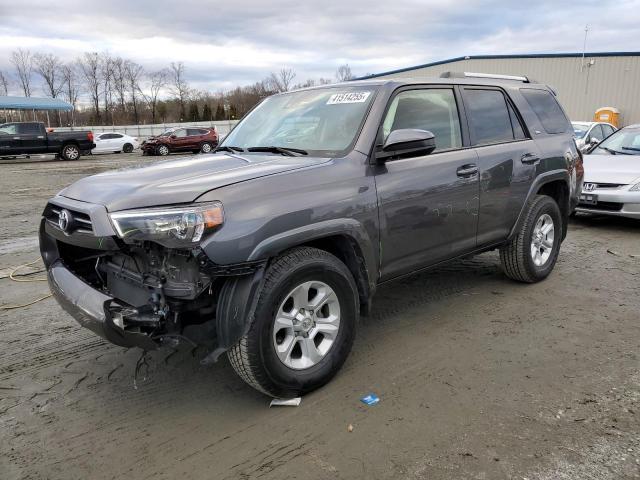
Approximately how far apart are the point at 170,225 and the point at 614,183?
7.14m

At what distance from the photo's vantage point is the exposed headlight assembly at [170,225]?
263 cm

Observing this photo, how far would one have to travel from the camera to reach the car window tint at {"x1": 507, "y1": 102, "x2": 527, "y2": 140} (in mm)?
4785

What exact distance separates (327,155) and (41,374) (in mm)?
2447

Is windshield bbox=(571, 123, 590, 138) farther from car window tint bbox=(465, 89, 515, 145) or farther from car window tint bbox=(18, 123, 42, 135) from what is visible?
car window tint bbox=(18, 123, 42, 135)

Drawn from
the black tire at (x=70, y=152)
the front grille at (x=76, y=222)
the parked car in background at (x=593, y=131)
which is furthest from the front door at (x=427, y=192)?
the black tire at (x=70, y=152)

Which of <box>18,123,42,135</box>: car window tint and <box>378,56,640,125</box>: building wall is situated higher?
<box>378,56,640,125</box>: building wall

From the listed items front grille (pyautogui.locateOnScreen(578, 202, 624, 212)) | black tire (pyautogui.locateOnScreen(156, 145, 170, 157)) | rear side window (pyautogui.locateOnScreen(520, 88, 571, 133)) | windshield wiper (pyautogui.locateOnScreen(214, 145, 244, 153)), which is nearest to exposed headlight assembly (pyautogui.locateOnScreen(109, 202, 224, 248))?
windshield wiper (pyautogui.locateOnScreen(214, 145, 244, 153))

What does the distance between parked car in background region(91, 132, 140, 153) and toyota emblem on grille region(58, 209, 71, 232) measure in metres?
29.6

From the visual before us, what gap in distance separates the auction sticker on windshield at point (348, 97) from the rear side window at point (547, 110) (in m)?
2.14

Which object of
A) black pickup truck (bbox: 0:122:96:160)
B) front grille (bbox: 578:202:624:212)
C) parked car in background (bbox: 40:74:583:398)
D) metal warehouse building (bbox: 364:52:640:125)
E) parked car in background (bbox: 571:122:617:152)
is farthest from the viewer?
metal warehouse building (bbox: 364:52:640:125)

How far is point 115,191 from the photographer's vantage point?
2.89 m

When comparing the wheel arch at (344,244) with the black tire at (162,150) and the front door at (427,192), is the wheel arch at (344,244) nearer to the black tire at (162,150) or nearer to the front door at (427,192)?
the front door at (427,192)

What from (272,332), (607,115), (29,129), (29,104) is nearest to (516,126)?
(272,332)

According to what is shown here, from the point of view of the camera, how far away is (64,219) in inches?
120
